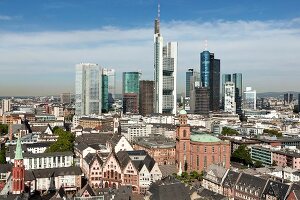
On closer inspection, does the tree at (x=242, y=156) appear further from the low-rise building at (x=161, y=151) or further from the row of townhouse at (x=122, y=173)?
the row of townhouse at (x=122, y=173)

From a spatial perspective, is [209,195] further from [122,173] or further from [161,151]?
[161,151]

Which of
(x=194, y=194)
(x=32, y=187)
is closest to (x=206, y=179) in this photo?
(x=194, y=194)

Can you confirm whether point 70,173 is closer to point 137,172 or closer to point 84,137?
point 137,172

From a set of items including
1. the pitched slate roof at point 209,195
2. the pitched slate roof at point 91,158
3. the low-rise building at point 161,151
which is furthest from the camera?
the low-rise building at point 161,151

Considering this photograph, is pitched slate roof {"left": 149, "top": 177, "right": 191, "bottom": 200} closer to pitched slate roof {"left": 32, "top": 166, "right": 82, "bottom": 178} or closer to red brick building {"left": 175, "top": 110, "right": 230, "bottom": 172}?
pitched slate roof {"left": 32, "top": 166, "right": 82, "bottom": 178}

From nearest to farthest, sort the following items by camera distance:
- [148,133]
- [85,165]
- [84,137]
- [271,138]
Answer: [85,165] → [84,137] → [271,138] → [148,133]

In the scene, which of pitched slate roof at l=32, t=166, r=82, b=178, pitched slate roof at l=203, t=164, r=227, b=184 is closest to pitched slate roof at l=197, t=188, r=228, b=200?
pitched slate roof at l=203, t=164, r=227, b=184

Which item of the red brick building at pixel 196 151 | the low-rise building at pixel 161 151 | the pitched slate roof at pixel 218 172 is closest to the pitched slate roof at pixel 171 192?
the pitched slate roof at pixel 218 172

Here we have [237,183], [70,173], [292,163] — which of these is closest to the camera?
[237,183]
